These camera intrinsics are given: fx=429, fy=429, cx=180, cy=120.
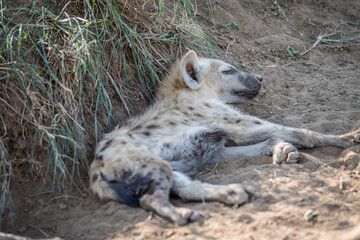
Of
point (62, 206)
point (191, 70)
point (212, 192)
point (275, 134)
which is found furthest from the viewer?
point (191, 70)

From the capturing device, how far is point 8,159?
8.77ft

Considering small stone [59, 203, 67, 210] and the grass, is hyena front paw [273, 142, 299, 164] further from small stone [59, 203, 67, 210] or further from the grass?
small stone [59, 203, 67, 210]

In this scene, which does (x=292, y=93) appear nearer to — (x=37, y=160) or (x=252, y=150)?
(x=252, y=150)

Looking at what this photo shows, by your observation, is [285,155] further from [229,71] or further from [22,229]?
[22,229]

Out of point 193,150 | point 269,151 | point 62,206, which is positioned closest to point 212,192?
point 193,150

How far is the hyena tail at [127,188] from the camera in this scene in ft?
7.82

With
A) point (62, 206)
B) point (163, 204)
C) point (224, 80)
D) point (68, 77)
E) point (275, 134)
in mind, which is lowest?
point (62, 206)

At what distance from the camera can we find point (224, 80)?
3.75 m

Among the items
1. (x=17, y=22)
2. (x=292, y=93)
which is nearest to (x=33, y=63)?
(x=17, y=22)

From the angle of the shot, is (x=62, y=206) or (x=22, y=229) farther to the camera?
(x=62, y=206)

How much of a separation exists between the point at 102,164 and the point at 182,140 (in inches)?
25.4

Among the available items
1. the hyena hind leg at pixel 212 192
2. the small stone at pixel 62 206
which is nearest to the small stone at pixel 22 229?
the small stone at pixel 62 206

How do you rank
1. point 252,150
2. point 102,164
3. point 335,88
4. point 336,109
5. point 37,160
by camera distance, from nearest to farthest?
point 102,164, point 37,160, point 252,150, point 336,109, point 335,88

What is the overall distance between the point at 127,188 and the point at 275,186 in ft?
2.77
